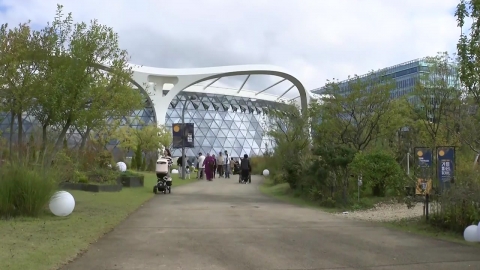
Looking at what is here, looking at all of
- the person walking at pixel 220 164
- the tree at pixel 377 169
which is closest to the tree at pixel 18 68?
the tree at pixel 377 169

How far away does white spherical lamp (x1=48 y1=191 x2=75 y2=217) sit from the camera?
1142cm

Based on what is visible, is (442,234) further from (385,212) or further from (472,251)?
(385,212)

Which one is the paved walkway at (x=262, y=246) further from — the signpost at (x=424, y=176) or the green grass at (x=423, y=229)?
the signpost at (x=424, y=176)

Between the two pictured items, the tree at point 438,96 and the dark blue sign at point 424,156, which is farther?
the tree at point 438,96

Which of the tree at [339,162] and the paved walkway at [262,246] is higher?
the tree at [339,162]

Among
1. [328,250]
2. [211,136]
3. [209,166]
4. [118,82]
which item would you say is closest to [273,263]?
[328,250]

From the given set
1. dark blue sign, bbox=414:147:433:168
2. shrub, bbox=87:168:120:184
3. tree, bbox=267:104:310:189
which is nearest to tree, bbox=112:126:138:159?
tree, bbox=267:104:310:189

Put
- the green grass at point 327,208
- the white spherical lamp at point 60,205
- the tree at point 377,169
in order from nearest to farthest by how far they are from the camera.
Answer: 1. the white spherical lamp at point 60,205
2. the green grass at point 327,208
3. the tree at point 377,169

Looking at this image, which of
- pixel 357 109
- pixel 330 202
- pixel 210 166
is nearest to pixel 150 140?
pixel 210 166

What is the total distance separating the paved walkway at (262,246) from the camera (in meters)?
7.02

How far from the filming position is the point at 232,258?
7.38 metres

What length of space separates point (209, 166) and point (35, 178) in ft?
64.1

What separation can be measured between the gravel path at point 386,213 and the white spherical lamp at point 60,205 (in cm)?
682

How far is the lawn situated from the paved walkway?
27 cm
